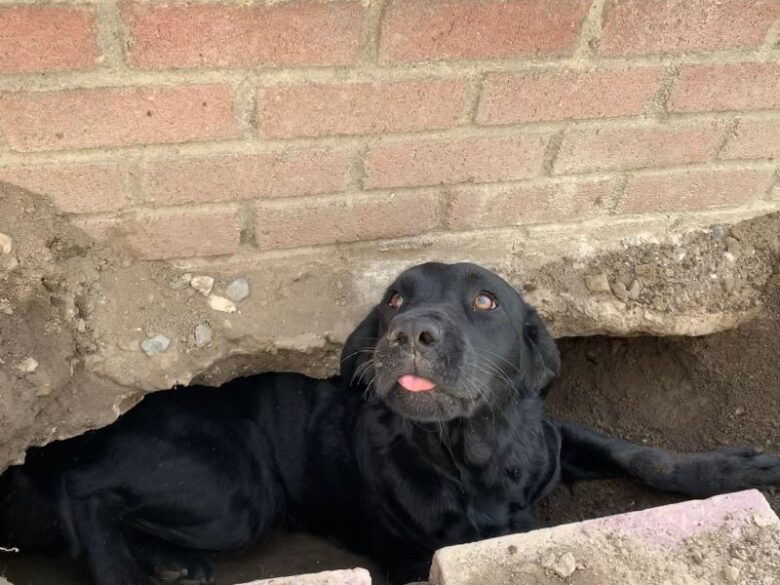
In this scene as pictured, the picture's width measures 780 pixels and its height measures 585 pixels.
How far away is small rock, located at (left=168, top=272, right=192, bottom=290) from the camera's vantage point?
95.1 inches

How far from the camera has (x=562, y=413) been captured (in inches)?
130

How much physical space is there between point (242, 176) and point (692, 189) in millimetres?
1580

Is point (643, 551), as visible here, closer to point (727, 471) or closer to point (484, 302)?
point (484, 302)

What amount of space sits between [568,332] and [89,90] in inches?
71.5

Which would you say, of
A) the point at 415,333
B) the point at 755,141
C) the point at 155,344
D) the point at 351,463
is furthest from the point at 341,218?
the point at 755,141

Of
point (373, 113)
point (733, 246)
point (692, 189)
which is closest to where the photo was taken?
point (373, 113)

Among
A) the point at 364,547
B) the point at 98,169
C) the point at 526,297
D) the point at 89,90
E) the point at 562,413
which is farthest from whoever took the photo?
the point at 562,413

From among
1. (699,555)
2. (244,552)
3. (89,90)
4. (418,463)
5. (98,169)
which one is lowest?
(244,552)

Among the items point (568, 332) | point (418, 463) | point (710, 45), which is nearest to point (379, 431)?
point (418, 463)

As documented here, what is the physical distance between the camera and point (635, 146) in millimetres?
2479

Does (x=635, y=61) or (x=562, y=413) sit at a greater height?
(x=635, y=61)

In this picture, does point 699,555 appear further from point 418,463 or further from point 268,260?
point 268,260

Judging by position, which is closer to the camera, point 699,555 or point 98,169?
point 699,555

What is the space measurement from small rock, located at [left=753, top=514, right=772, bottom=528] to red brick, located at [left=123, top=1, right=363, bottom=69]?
1547 mm
